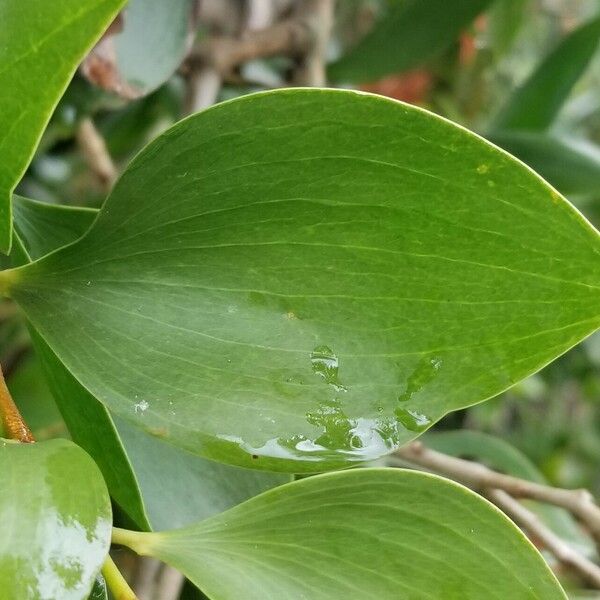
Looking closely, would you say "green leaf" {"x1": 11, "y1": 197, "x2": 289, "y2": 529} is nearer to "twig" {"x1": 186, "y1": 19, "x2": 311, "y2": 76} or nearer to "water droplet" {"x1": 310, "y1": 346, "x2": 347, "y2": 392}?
"water droplet" {"x1": 310, "y1": 346, "x2": 347, "y2": 392}

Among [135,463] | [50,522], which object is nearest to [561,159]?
[135,463]

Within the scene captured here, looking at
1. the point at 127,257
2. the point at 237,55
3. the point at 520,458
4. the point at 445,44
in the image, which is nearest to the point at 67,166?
the point at 237,55

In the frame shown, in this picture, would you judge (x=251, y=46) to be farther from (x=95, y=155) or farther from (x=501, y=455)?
(x=501, y=455)

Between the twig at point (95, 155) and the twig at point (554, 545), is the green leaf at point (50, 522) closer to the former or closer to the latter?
the twig at point (554, 545)

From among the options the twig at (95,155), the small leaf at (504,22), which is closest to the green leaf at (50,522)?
the twig at (95,155)

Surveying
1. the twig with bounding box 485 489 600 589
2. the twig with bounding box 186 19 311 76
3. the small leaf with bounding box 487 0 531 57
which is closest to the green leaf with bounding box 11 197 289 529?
the twig with bounding box 485 489 600 589

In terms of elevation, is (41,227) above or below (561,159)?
below

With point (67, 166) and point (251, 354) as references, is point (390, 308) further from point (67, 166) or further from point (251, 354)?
point (67, 166)
